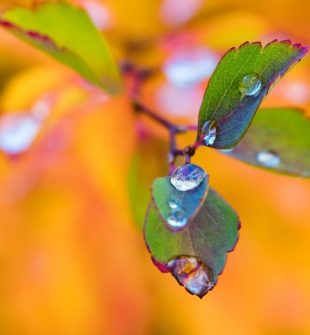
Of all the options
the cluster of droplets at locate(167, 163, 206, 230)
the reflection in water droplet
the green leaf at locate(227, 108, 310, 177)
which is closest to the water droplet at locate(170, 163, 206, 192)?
the cluster of droplets at locate(167, 163, 206, 230)

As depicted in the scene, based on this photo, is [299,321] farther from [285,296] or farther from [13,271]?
[13,271]

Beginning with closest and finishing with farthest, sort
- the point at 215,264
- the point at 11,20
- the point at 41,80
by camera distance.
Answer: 1. the point at 215,264
2. the point at 11,20
3. the point at 41,80

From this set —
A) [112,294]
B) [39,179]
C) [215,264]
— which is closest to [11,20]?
[215,264]

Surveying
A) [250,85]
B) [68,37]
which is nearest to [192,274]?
[250,85]

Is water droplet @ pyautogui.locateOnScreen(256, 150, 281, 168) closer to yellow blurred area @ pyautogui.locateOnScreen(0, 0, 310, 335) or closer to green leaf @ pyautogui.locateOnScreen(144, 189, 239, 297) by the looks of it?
green leaf @ pyautogui.locateOnScreen(144, 189, 239, 297)

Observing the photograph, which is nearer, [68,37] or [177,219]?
[177,219]

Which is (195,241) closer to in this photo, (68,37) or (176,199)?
(176,199)
